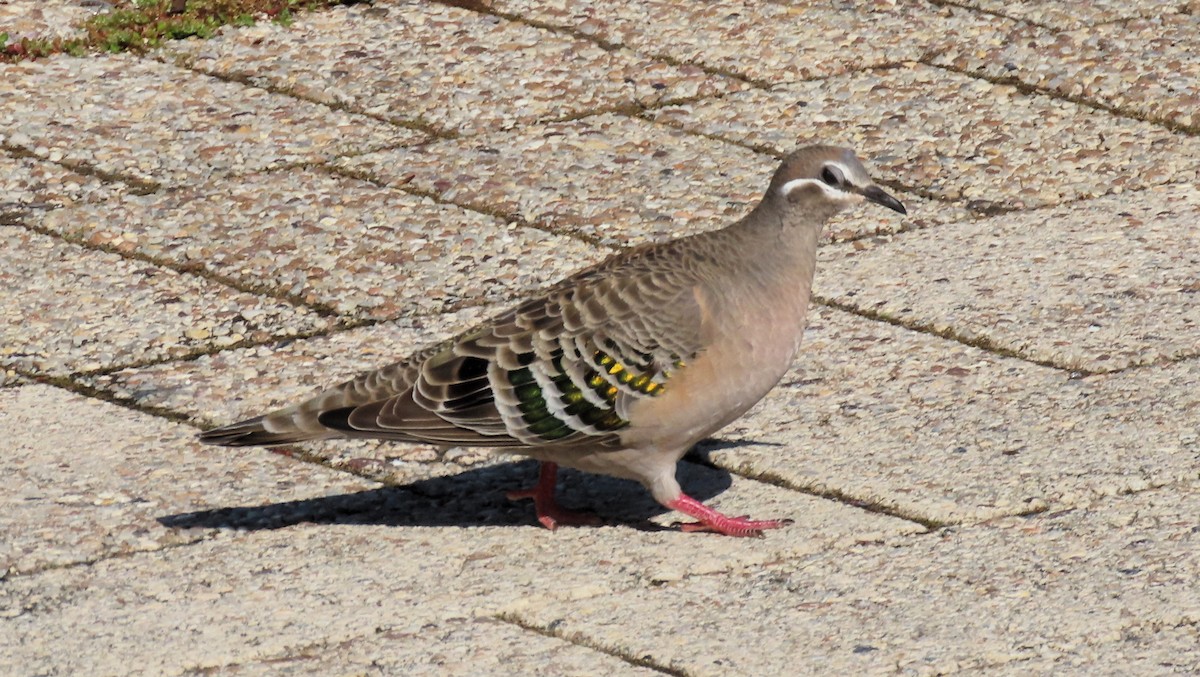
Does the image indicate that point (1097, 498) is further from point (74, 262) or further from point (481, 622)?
point (74, 262)

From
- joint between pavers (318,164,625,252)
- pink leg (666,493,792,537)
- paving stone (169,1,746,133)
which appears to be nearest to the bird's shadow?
pink leg (666,493,792,537)

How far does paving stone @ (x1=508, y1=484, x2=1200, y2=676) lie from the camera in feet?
15.5

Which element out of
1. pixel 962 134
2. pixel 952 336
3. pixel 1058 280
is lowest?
pixel 952 336

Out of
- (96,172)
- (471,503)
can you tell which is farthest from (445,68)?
(471,503)

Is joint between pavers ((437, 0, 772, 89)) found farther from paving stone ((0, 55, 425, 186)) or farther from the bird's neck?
the bird's neck

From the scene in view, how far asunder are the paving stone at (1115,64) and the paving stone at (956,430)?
101 inches

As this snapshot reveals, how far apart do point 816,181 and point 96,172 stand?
3.47 metres

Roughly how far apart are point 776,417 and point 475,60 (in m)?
3.49

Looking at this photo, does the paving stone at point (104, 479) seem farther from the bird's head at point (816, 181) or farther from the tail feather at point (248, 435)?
the bird's head at point (816, 181)

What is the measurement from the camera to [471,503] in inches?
229

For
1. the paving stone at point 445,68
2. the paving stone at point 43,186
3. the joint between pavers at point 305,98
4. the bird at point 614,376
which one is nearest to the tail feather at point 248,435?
the bird at point 614,376

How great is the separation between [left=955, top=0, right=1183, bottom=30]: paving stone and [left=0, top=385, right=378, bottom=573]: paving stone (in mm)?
5124

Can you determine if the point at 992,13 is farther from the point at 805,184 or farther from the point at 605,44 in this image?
the point at 805,184

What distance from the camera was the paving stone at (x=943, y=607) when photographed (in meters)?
4.74
